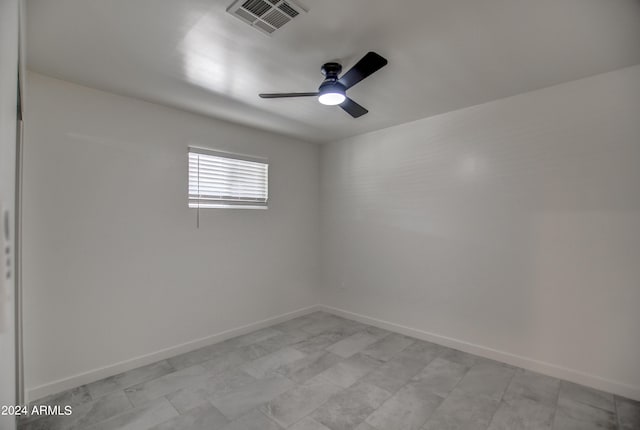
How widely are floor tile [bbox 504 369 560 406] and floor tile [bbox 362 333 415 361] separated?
3.52ft

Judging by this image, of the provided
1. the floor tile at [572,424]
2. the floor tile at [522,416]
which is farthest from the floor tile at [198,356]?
the floor tile at [572,424]

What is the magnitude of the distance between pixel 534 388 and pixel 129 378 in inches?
140

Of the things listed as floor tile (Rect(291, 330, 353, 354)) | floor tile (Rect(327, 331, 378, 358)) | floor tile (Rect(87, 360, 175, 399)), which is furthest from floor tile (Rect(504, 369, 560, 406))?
floor tile (Rect(87, 360, 175, 399))

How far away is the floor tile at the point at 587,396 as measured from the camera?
2.31 metres

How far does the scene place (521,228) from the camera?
2.93 meters

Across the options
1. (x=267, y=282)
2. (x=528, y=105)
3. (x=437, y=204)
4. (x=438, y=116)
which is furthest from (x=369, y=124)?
(x=267, y=282)

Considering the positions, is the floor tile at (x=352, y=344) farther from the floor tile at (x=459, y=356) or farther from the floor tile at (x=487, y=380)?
the floor tile at (x=487, y=380)

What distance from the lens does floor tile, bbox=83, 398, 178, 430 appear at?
2.09m

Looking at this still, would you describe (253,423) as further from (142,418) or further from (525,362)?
(525,362)

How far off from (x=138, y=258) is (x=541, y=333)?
393 cm

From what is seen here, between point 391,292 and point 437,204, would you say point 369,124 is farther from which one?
point 391,292

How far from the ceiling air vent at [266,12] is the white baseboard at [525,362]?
3.46m

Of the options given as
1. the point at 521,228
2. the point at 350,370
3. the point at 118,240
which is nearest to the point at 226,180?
the point at 118,240

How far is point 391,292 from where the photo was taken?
3.93 metres
